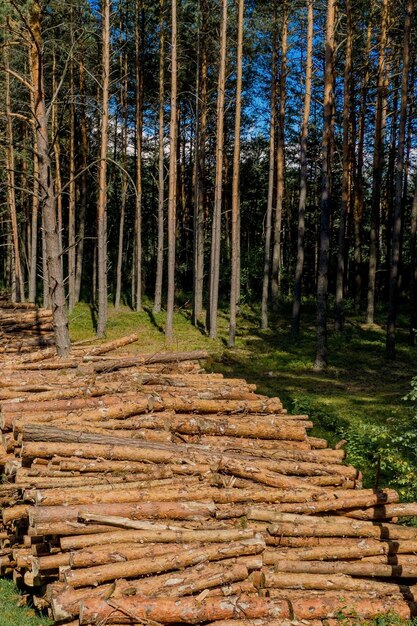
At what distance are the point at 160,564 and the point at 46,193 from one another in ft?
30.7

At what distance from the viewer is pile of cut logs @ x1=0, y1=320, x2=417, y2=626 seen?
5.57m

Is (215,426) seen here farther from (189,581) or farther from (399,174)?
(399,174)

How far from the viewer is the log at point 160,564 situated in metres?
5.46

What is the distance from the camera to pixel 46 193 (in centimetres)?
1203

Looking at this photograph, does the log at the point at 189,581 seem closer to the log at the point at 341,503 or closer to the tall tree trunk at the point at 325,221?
the log at the point at 341,503

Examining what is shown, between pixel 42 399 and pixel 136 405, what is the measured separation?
1847 millimetres

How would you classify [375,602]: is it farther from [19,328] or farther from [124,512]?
[19,328]

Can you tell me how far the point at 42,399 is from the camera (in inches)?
356

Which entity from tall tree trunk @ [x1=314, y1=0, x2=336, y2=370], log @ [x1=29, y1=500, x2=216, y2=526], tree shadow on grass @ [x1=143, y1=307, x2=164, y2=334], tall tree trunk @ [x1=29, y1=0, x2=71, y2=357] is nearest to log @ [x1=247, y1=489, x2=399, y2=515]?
log @ [x1=29, y1=500, x2=216, y2=526]

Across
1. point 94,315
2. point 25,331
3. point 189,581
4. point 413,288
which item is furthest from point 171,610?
point 94,315

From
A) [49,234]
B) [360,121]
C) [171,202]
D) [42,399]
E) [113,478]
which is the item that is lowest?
[113,478]

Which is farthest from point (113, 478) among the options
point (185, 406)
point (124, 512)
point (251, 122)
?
point (251, 122)

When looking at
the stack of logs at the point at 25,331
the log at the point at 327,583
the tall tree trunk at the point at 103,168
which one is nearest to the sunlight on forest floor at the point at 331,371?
the tall tree trunk at the point at 103,168

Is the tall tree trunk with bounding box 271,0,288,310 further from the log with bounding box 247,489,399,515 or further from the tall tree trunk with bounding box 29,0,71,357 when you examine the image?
the log with bounding box 247,489,399,515
